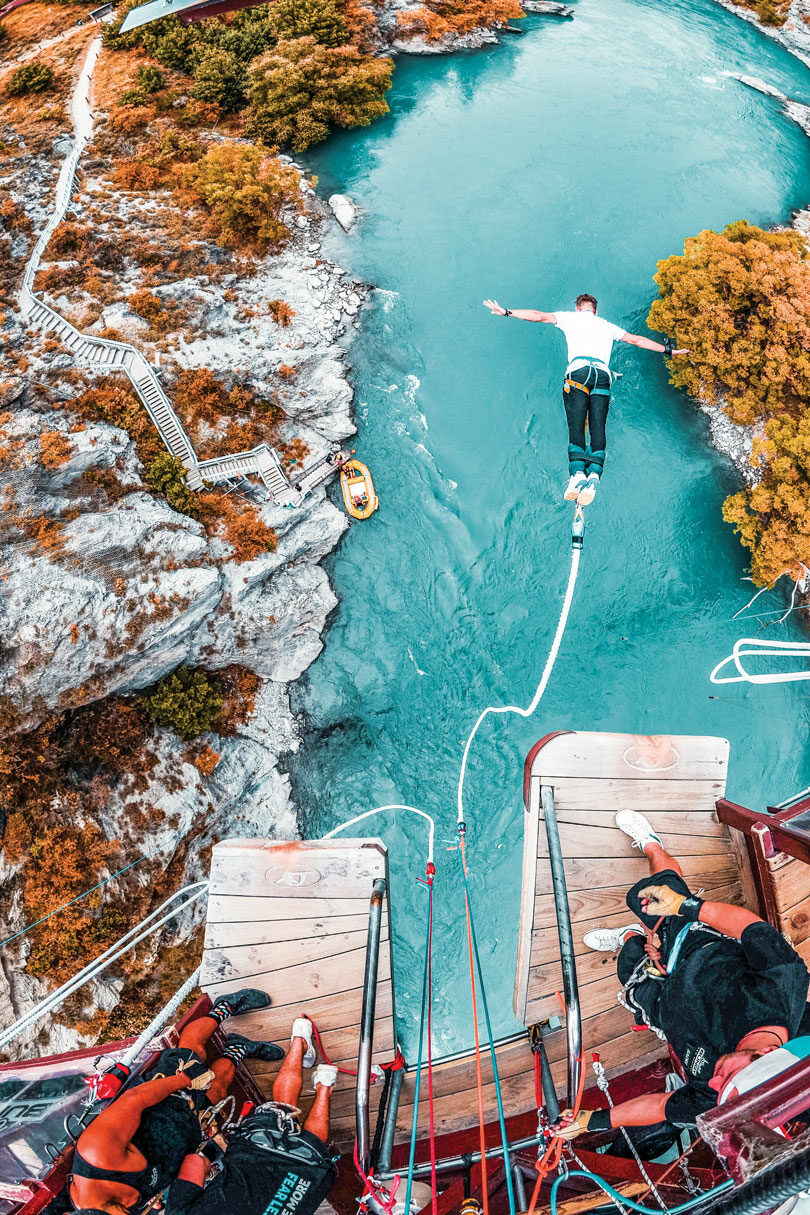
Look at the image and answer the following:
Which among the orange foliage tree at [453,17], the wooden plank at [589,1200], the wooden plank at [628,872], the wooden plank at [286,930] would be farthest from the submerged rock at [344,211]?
the wooden plank at [589,1200]

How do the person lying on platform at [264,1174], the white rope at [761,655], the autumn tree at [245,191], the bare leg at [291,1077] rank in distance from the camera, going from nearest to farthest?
the person lying on platform at [264,1174] < the bare leg at [291,1077] < the white rope at [761,655] < the autumn tree at [245,191]

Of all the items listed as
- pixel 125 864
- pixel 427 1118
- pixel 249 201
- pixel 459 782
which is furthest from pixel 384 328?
pixel 427 1118

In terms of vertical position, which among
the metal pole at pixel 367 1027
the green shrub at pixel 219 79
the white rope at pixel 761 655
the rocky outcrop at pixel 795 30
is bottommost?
the metal pole at pixel 367 1027

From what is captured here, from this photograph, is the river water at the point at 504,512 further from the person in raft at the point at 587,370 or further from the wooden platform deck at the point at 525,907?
the wooden platform deck at the point at 525,907

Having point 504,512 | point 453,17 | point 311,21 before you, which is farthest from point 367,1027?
point 453,17

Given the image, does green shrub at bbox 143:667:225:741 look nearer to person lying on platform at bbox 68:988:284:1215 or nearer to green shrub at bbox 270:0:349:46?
person lying on platform at bbox 68:988:284:1215

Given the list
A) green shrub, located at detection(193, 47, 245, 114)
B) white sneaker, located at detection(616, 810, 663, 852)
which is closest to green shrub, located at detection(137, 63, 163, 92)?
green shrub, located at detection(193, 47, 245, 114)

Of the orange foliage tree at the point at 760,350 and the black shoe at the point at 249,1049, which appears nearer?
the black shoe at the point at 249,1049
